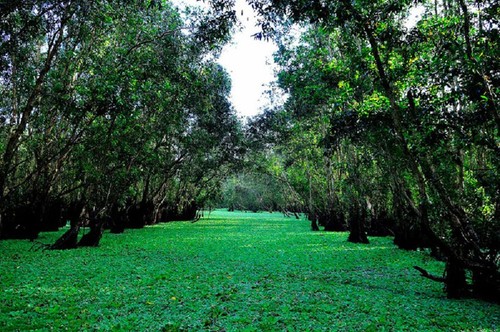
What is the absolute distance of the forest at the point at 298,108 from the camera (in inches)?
226

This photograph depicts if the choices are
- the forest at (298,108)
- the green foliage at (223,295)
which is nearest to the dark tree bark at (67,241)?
the forest at (298,108)

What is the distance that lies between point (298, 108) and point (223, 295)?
13.1 meters

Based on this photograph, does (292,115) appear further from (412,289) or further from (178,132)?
(412,289)

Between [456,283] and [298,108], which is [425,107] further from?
[298,108]

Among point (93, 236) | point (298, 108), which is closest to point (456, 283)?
point (93, 236)

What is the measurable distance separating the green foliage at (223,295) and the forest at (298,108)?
0.82 m

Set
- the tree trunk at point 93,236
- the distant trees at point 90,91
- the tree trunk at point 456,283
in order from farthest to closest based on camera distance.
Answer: the tree trunk at point 93,236 < the distant trees at point 90,91 < the tree trunk at point 456,283

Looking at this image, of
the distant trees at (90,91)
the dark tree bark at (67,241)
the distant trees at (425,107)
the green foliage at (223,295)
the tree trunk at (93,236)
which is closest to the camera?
the green foliage at (223,295)

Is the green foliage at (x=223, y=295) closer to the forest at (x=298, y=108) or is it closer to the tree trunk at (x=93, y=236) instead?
the forest at (x=298, y=108)

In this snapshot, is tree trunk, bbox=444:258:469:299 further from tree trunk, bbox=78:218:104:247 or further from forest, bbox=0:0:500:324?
tree trunk, bbox=78:218:104:247

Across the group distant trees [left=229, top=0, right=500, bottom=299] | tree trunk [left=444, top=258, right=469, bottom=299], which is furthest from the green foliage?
distant trees [left=229, top=0, right=500, bottom=299]

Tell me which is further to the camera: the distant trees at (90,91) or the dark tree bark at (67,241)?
the dark tree bark at (67,241)

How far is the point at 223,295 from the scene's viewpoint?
19.7ft

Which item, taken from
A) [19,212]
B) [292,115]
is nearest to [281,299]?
[19,212]
